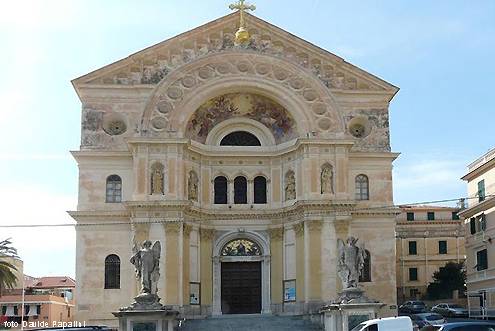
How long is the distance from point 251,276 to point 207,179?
5.62 m

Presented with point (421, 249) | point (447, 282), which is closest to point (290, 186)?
point (447, 282)

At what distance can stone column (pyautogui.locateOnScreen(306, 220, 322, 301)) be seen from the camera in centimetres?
3900

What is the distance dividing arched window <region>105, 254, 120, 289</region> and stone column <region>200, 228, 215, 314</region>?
4.33m

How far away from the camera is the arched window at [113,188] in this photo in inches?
1604

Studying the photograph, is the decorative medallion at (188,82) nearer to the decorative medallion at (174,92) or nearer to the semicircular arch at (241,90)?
the semicircular arch at (241,90)

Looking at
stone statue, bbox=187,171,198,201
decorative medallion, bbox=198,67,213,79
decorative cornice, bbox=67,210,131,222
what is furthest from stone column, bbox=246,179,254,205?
decorative cornice, bbox=67,210,131,222

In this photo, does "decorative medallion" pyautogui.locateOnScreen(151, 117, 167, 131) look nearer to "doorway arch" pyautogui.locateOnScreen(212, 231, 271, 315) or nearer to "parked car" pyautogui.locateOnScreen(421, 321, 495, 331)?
"doorway arch" pyautogui.locateOnScreen(212, 231, 271, 315)

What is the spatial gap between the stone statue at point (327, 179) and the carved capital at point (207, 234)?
6.33 meters

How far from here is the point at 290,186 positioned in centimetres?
4209

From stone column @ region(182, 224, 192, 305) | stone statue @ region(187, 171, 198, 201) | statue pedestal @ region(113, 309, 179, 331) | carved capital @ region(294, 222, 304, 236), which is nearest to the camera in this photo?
statue pedestal @ region(113, 309, 179, 331)

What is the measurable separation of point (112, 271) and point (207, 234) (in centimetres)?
524

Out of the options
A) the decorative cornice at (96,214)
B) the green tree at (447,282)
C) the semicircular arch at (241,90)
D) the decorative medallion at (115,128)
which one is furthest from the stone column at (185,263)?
the green tree at (447,282)

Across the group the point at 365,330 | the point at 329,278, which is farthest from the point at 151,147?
the point at 365,330

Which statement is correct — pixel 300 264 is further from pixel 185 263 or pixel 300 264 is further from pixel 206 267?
pixel 185 263
